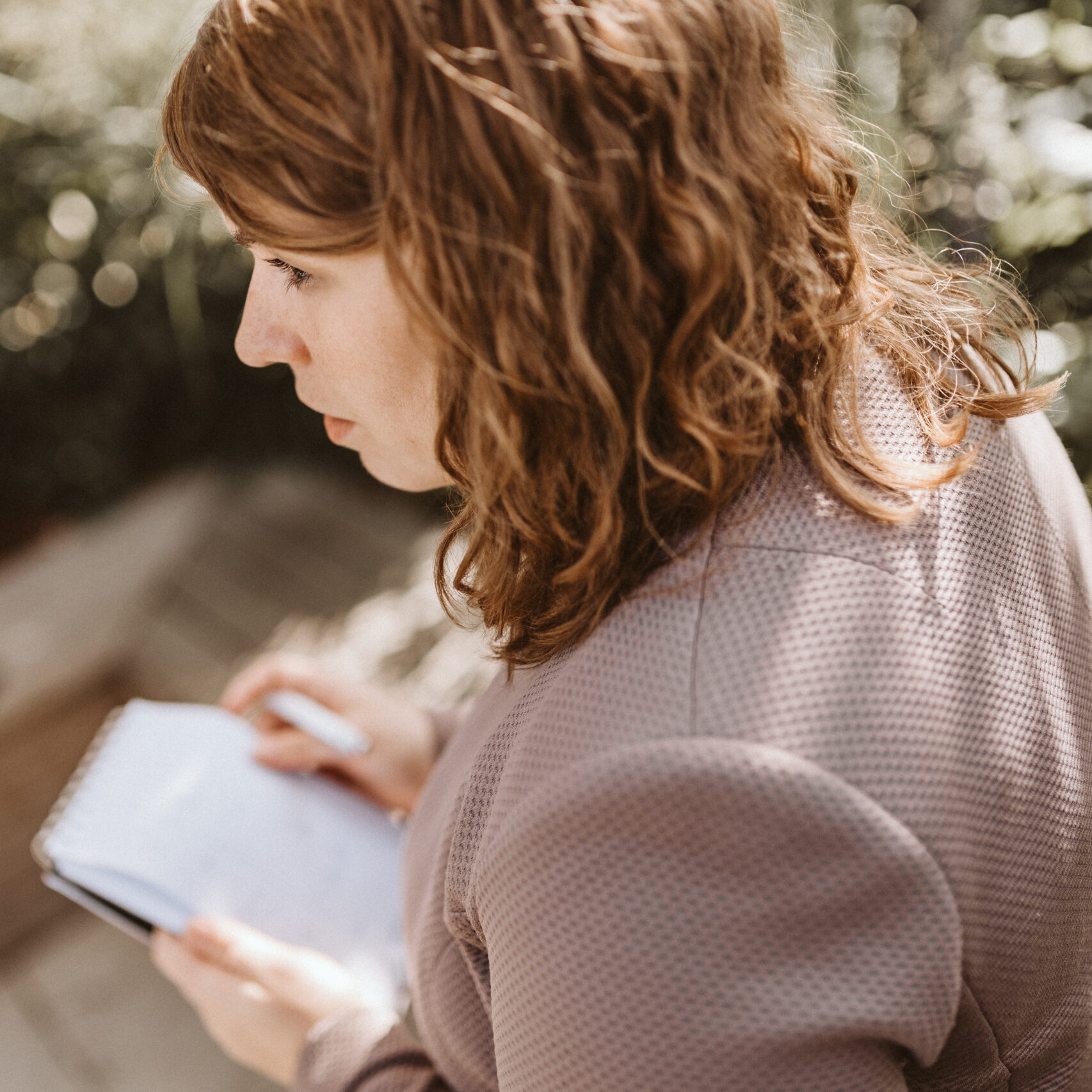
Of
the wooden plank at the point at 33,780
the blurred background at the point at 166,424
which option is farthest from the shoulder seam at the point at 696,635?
the wooden plank at the point at 33,780

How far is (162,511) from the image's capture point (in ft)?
9.31

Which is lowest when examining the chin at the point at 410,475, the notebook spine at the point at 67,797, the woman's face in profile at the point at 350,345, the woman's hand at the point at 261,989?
the woman's hand at the point at 261,989

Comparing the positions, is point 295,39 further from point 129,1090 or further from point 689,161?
point 129,1090

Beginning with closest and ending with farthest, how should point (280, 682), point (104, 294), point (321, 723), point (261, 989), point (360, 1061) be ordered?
1. point (360, 1061)
2. point (261, 989)
3. point (321, 723)
4. point (280, 682)
5. point (104, 294)

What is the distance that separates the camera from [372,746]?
1404mm

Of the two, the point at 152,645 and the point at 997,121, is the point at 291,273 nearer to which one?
the point at 997,121

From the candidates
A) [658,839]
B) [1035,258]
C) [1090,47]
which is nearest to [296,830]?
[658,839]

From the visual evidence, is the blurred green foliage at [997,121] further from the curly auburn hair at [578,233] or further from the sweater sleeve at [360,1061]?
the sweater sleeve at [360,1061]

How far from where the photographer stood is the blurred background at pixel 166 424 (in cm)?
183

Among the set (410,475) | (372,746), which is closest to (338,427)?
(410,475)

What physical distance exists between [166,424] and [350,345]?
226 cm

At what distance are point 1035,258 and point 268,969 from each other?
1.83 meters

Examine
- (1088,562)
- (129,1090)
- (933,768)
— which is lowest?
(129,1090)

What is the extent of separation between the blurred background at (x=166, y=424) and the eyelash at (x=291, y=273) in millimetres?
872
